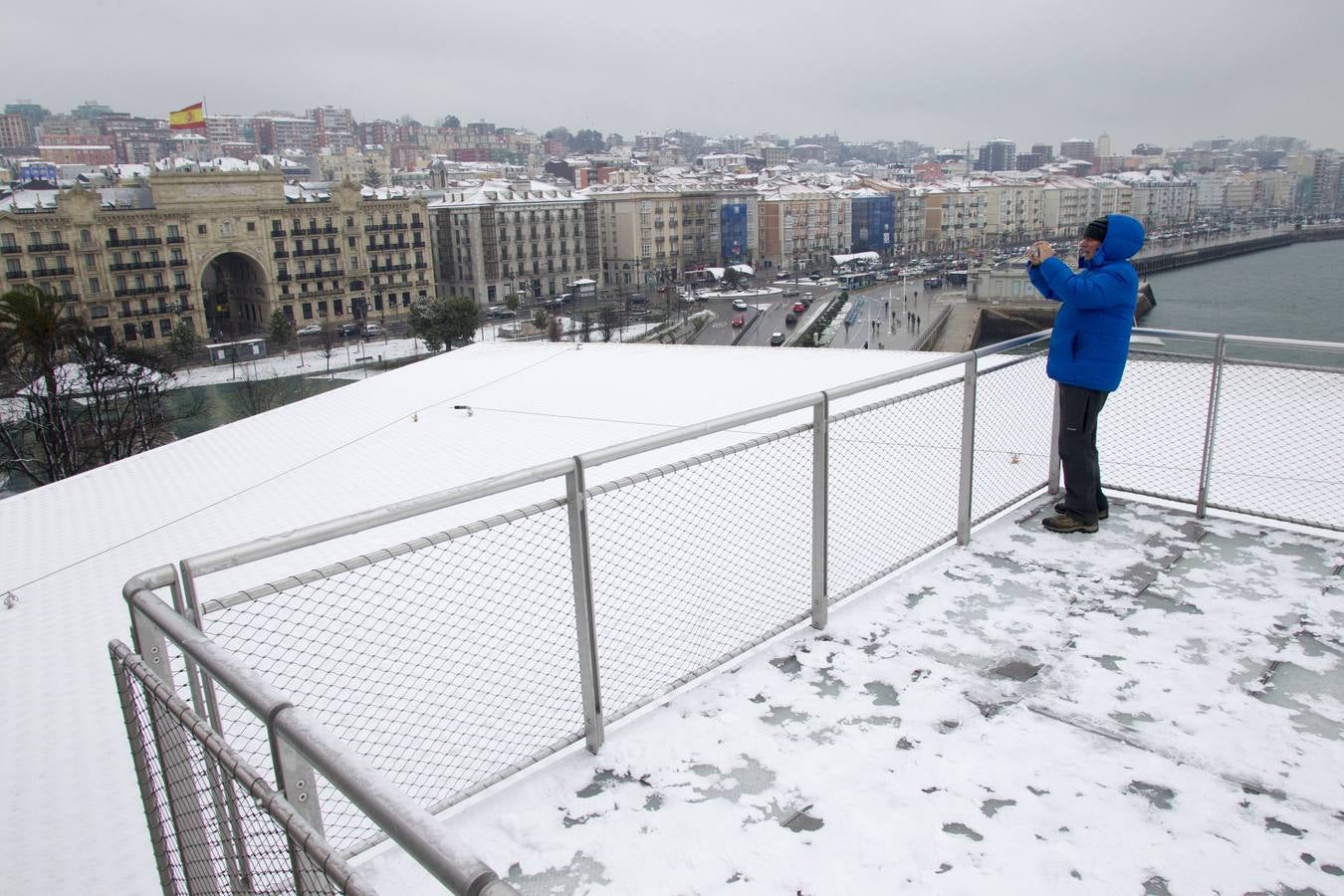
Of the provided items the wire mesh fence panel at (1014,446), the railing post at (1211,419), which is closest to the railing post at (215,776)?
the wire mesh fence panel at (1014,446)

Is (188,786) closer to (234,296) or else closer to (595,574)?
(595,574)

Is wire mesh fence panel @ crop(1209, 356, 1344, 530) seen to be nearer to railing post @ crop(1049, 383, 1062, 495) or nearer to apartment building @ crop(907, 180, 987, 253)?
railing post @ crop(1049, 383, 1062, 495)

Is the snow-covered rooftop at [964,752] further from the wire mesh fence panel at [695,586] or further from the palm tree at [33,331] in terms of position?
the palm tree at [33,331]

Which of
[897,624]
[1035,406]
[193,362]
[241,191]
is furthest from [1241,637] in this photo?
[241,191]

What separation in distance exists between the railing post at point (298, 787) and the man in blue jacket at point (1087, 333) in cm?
330

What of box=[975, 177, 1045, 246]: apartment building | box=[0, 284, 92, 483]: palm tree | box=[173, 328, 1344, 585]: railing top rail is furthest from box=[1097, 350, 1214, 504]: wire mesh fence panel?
box=[975, 177, 1045, 246]: apartment building

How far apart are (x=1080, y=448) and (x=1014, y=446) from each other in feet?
4.09

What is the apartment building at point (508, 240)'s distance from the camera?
225 feet

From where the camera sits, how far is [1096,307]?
368 cm

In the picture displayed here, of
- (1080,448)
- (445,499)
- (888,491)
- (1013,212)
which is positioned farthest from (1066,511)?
(1013,212)

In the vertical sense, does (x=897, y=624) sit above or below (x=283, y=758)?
below

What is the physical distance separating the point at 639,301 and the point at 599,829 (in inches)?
2638

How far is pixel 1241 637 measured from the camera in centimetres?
309

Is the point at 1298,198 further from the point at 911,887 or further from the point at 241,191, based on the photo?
the point at 911,887
